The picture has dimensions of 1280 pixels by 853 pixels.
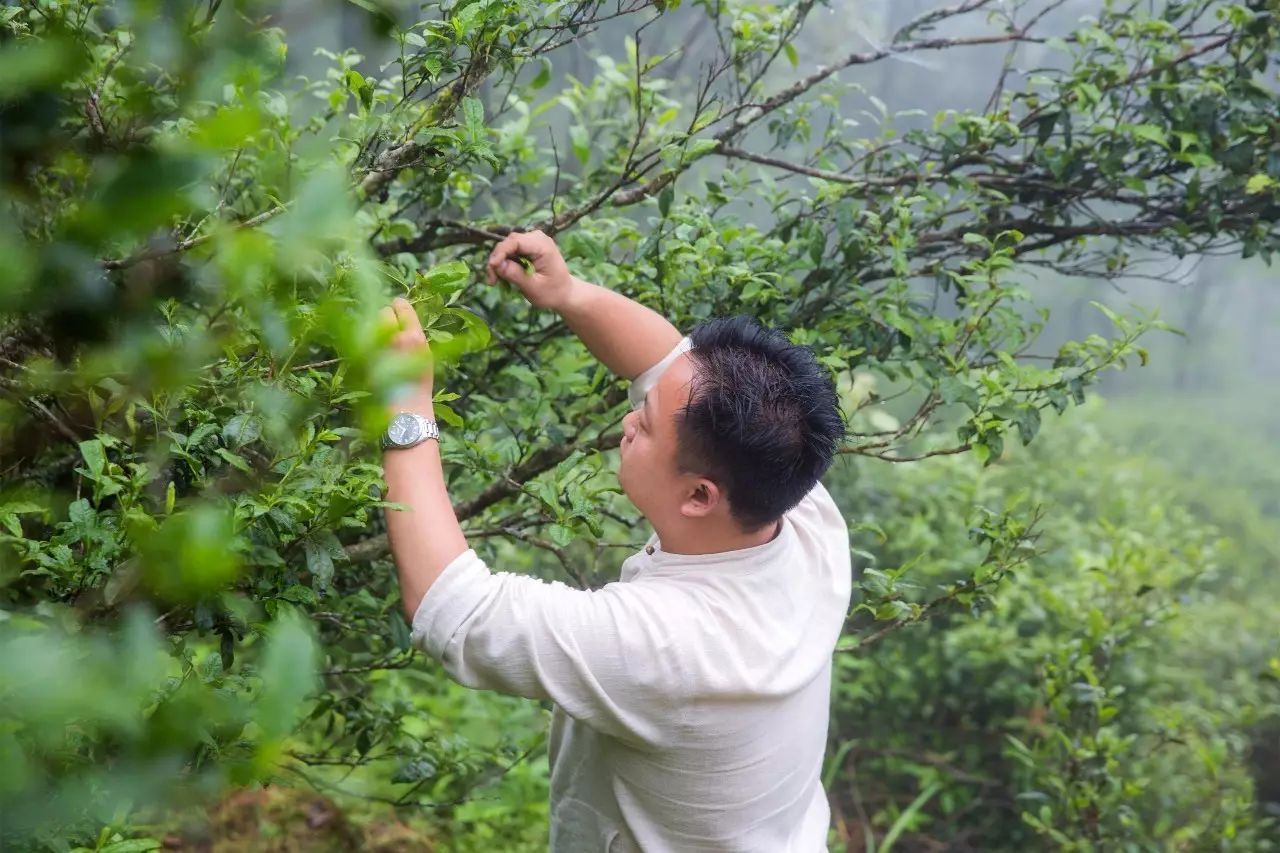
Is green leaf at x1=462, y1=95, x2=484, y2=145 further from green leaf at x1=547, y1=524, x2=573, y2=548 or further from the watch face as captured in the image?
green leaf at x1=547, y1=524, x2=573, y2=548

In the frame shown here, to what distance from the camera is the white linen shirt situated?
1.32 m

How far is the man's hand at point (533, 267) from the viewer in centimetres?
164

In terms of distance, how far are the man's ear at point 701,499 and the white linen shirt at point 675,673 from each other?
0.07 m

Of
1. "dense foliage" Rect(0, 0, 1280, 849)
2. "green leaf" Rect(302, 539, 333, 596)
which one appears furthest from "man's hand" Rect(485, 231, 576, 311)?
"green leaf" Rect(302, 539, 333, 596)

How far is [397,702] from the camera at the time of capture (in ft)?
6.55

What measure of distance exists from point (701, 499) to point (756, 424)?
122 millimetres

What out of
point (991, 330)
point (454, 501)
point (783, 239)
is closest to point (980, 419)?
point (991, 330)

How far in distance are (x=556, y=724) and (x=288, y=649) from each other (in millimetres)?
1450

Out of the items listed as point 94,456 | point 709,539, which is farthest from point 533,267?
point 94,456

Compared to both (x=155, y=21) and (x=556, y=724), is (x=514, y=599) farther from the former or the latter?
(x=155, y=21)

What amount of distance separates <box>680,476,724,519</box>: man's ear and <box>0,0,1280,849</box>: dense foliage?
0.12 metres

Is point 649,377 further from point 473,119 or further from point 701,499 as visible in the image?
point 473,119

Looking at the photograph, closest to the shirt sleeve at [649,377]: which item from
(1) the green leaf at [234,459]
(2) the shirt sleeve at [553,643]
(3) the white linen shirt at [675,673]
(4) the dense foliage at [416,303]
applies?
(3) the white linen shirt at [675,673]

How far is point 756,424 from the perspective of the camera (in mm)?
1422
